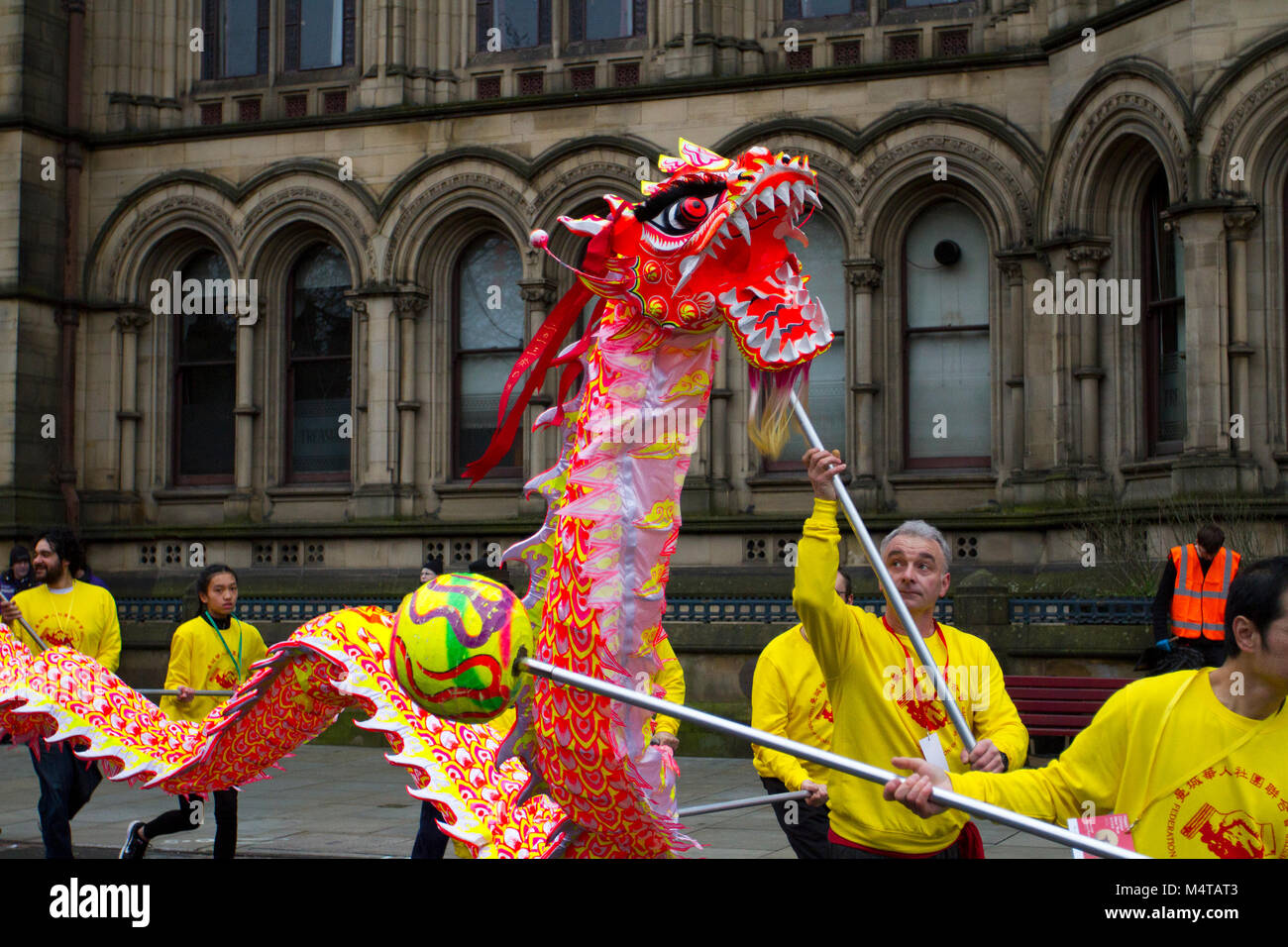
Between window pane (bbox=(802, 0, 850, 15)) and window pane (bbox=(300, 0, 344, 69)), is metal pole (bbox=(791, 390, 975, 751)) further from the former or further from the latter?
window pane (bbox=(300, 0, 344, 69))

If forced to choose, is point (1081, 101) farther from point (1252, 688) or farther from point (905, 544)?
point (1252, 688)

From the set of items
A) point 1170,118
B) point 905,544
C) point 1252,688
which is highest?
point 1170,118

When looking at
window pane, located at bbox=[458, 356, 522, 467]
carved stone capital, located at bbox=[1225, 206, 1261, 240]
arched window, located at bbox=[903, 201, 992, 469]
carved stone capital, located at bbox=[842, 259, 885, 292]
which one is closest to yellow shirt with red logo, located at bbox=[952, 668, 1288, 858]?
carved stone capital, located at bbox=[1225, 206, 1261, 240]

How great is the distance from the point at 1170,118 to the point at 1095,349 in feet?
8.49

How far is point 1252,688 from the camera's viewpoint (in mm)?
3621

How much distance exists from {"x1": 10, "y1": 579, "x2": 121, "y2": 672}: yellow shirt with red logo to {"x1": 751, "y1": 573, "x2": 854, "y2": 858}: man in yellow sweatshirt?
4.40 meters

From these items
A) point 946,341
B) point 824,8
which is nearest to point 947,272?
point 946,341

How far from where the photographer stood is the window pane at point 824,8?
1838 centimetres

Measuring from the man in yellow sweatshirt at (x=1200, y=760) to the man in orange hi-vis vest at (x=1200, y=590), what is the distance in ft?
25.6

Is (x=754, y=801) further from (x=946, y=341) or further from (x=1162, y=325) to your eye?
(x=946, y=341)

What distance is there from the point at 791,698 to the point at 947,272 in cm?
1219

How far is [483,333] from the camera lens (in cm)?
2012

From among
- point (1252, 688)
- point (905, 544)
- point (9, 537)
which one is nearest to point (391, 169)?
point (9, 537)
